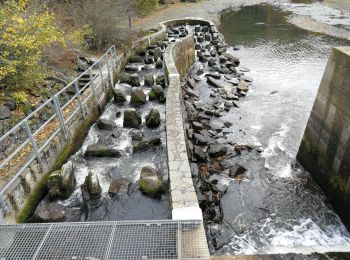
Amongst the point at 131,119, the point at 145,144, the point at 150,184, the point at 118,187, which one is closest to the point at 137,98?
the point at 131,119

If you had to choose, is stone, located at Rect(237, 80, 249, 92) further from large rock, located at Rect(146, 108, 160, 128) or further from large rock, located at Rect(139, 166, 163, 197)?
large rock, located at Rect(139, 166, 163, 197)

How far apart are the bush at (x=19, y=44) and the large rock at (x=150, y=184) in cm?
486

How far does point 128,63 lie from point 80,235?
46.7ft

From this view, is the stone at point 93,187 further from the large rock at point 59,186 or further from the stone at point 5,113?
the stone at point 5,113

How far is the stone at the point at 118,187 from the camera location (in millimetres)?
7656

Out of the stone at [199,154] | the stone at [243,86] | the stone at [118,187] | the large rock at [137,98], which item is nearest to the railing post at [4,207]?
the stone at [118,187]

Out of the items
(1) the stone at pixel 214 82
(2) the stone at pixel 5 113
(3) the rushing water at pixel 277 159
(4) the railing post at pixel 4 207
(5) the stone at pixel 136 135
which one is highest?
(2) the stone at pixel 5 113

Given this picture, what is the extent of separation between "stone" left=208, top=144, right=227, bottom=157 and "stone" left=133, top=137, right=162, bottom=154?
1.97 metres

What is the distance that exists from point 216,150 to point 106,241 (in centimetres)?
614

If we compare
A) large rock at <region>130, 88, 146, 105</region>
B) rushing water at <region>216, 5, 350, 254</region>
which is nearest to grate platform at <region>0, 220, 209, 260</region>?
rushing water at <region>216, 5, 350, 254</region>

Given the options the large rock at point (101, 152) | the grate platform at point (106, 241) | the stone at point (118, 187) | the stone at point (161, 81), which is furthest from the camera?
the stone at point (161, 81)

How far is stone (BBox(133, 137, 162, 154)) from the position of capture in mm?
9438

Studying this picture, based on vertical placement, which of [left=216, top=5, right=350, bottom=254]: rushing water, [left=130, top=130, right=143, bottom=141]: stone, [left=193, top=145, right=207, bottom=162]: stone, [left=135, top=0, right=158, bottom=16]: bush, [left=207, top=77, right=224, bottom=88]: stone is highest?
[left=135, top=0, right=158, bottom=16]: bush

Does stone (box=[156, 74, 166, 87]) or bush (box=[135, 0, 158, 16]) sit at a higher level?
bush (box=[135, 0, 158, 16])
